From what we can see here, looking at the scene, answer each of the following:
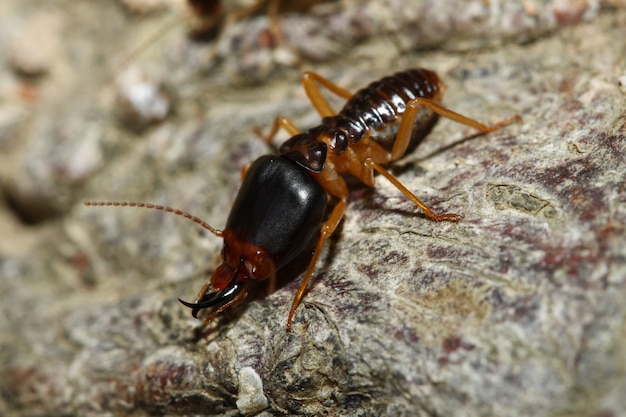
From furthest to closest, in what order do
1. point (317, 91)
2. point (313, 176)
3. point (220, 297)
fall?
point (317, 91) < point (313, 176) < point (220, 297)

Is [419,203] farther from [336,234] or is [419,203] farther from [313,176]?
[313,176]

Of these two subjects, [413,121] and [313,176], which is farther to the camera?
[413,121]

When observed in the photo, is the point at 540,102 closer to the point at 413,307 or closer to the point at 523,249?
the point at 523,249

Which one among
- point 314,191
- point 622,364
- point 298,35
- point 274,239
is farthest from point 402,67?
point 622,364

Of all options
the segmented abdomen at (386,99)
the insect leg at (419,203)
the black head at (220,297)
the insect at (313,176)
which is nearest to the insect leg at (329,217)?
the insect at (313,176)

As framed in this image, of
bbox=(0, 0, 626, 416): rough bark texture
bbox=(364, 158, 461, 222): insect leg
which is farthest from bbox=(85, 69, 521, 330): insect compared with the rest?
bbox=(0, 0, 626, 416): rough bark texture

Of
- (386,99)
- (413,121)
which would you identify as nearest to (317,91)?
(386,99)

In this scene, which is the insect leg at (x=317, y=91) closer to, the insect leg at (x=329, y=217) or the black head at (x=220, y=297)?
the insect leg at (x=329, y=217)
